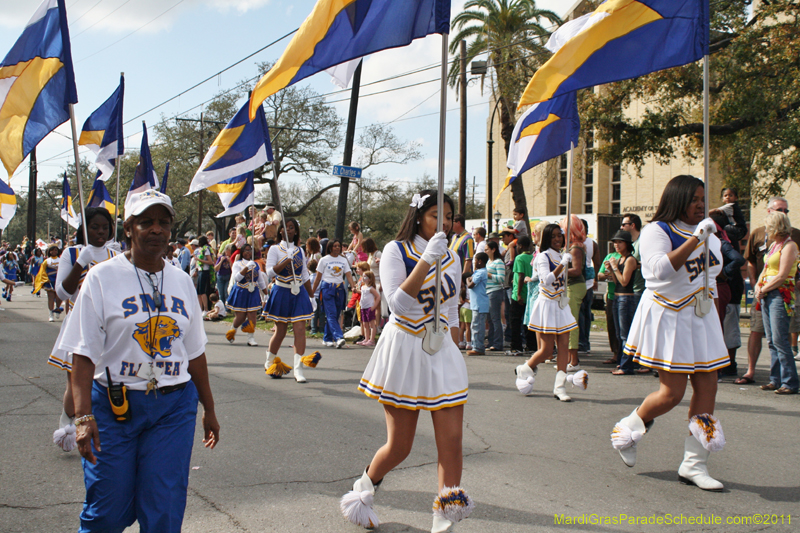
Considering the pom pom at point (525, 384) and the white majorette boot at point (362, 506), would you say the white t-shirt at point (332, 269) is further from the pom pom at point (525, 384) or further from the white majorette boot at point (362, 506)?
the white majorette boot at point (362, 506)

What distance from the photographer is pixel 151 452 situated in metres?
2.81

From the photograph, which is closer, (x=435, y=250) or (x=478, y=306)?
(x=435, y=250)

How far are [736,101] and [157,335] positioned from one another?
18660 mm

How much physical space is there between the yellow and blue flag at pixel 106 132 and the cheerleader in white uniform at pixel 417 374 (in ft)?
19.0

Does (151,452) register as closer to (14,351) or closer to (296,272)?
(296,272)

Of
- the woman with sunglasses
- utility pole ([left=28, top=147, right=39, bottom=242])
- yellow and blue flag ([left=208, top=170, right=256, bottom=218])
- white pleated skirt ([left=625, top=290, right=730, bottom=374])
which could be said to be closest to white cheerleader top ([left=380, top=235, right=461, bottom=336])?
the woman with sunglasses

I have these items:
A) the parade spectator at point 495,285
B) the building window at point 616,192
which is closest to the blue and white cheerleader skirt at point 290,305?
the parade spectator at point 495,285

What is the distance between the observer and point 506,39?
24344 mm

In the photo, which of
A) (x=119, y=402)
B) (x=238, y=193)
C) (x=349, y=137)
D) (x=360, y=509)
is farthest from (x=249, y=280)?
(x=119, y=402)

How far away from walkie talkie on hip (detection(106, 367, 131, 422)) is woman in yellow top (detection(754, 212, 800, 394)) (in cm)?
700

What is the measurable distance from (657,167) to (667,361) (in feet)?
115

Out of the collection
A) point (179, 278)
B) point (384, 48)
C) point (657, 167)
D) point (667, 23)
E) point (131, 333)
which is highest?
point (657, 167)

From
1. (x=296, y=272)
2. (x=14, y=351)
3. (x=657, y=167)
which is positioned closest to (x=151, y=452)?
(x=296, y=272)

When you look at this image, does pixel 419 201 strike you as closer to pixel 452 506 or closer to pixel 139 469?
pixel 452 506
